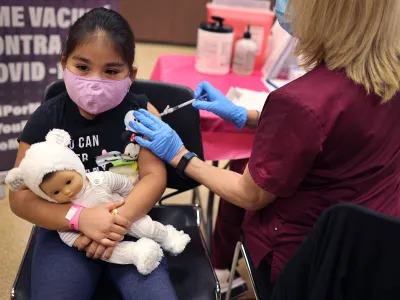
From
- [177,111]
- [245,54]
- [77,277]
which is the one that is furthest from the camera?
[245,54]

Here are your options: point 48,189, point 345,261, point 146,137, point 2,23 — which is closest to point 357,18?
point 345,261

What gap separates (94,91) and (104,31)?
0.16 meters

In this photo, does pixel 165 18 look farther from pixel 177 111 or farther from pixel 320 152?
pixel 320 152

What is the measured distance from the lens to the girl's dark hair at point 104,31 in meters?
1.09

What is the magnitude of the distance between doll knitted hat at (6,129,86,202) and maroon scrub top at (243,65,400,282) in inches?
17.5

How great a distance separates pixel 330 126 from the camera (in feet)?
3.05

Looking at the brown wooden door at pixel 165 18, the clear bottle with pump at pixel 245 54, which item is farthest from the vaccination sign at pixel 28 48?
the brown wooden door at pixel 165 18

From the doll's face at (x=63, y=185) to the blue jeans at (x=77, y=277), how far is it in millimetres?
140

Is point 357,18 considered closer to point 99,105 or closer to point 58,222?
point 99,105

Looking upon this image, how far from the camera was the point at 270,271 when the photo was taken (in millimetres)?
1168

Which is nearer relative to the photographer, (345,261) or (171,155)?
(345,261)

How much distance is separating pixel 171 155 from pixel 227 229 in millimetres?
543

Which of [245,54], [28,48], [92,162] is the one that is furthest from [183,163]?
[28,48]

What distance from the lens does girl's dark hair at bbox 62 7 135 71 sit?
43.0 inches
